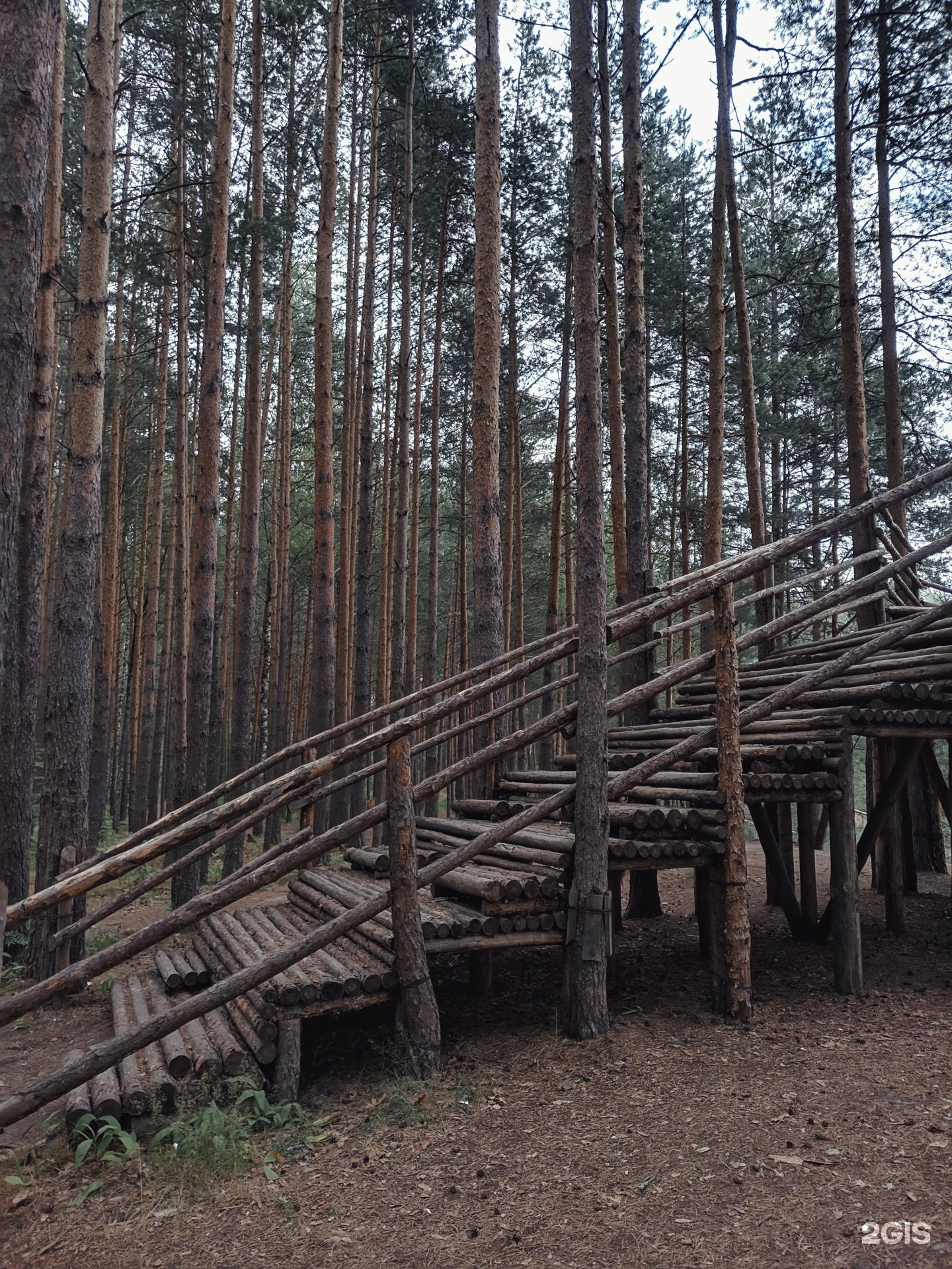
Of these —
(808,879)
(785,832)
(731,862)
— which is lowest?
(808,879)

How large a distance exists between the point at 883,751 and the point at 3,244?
8.96 metres

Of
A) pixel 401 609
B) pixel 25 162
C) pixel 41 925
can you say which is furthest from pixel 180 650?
pixel 25 162

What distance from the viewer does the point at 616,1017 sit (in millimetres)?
5855

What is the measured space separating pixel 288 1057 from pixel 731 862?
330 centimetres

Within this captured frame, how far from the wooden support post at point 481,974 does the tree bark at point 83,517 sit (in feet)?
12.4

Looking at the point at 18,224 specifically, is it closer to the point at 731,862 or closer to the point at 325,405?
the point at 731,862

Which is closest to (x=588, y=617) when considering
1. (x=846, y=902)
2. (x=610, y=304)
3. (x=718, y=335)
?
(x=846, y=902)

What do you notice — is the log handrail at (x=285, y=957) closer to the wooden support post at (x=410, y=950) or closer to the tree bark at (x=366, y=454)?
the wooden support post at (x=410, y=950)

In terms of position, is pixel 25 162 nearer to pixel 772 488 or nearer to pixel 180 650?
pixel 180 650

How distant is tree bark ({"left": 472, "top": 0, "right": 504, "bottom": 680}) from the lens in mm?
8234

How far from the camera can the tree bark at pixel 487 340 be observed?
8234 millimetres

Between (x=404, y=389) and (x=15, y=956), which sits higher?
(x=404, y=389)

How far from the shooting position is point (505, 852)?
245 inches

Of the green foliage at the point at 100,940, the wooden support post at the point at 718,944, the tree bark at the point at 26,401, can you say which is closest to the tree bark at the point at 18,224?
the tree bark at the point at 26,401
